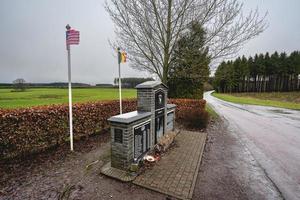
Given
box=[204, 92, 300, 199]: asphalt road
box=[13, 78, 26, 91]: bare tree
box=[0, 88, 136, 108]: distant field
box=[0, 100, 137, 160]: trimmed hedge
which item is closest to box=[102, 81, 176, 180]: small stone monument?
box=[0, 100, 137, 160]: trimmed hedge

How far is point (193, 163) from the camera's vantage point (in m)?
4.59

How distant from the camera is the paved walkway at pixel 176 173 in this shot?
335cm

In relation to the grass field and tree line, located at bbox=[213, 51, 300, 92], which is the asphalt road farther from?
tree line, located at bbox=[213, 51, 300, 92]

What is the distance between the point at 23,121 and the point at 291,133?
12.3 m

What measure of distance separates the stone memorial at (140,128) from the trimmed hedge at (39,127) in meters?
2.84

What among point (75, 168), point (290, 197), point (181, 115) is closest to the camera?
point (290, 197)

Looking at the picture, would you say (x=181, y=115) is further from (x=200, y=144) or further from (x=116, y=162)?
(x=116, y=162)

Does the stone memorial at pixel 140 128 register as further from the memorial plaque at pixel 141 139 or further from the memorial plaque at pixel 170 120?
the memorial plaque at pixel 170 120

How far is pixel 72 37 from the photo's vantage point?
5.26 metres

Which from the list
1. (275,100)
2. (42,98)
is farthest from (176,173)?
(275,100)

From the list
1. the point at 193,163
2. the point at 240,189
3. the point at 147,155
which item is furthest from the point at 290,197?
the point at 147,155

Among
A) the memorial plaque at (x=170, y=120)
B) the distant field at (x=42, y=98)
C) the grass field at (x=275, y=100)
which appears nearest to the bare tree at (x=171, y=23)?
the memorial plaque at (x=170, y=120)

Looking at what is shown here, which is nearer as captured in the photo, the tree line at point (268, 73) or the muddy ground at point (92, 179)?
the muddy ground at point (92, 179)

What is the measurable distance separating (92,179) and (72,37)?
4612mm
